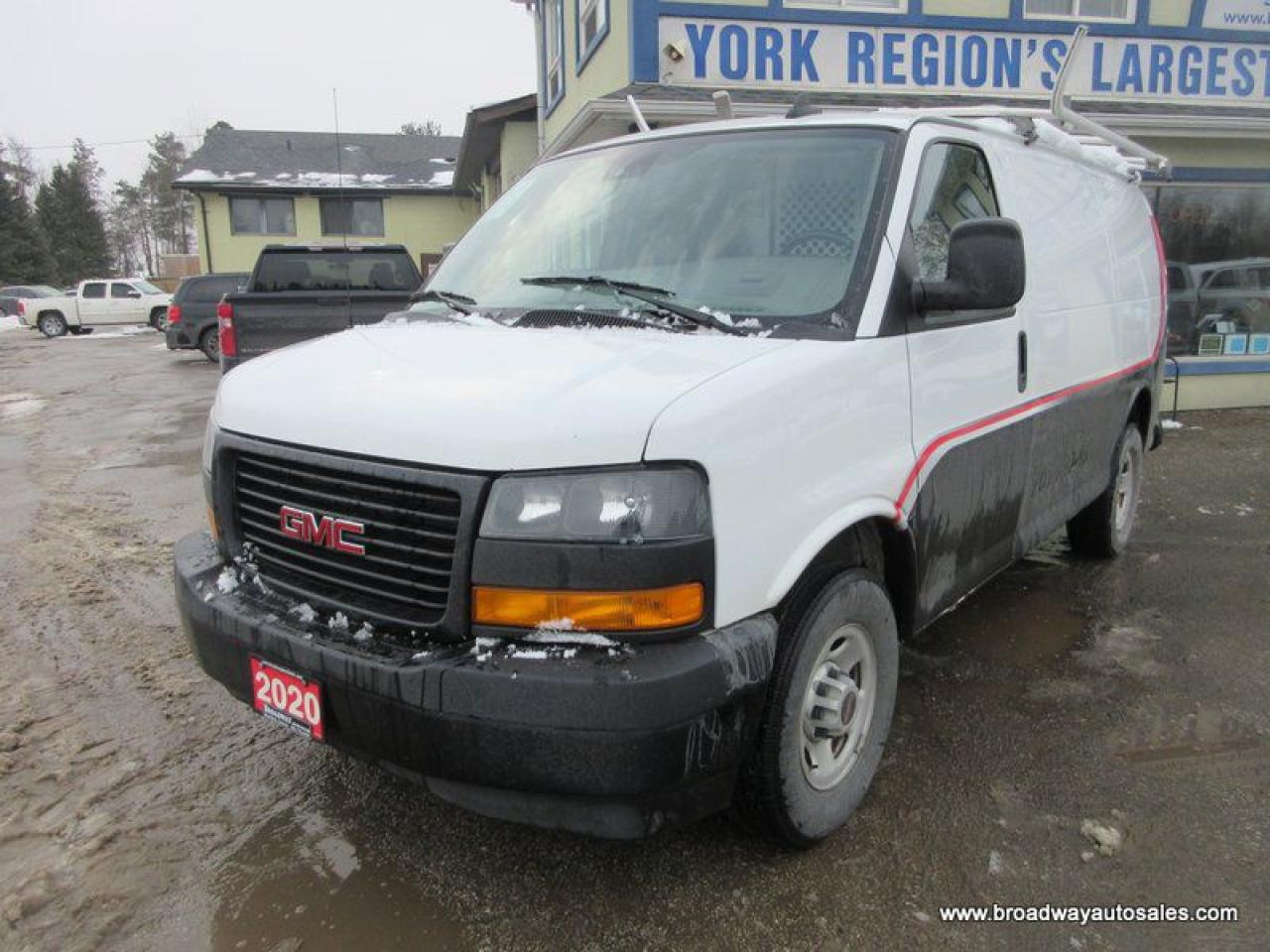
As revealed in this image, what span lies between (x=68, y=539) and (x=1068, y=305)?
5.84 meters

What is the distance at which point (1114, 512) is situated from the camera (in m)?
5.07

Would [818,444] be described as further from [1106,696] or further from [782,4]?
[782,4]

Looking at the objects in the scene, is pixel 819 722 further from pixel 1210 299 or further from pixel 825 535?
pixel 1210 299

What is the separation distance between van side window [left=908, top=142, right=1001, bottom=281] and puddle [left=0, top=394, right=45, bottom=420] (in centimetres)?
1183

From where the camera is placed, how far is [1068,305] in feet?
12.4

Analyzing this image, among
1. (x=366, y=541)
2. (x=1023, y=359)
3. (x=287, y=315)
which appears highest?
(x=287, y=315)

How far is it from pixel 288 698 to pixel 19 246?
63178mm

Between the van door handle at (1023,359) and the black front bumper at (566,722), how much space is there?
1.79 meters

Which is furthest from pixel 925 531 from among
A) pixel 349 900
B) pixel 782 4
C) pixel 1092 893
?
pixel 782 4

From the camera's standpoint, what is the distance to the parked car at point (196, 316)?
18734 millimetres

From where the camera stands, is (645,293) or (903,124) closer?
(645,293)

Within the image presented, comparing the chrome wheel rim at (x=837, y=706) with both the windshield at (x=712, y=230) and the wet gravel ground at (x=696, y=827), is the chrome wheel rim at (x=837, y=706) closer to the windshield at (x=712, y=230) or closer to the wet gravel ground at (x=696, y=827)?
the wet gravel ground at (x=696, y=827)

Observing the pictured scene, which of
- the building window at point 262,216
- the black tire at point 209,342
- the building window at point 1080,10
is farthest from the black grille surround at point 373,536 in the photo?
the building window at point 262,216

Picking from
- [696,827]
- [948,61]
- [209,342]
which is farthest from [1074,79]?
[209,342]
